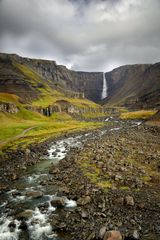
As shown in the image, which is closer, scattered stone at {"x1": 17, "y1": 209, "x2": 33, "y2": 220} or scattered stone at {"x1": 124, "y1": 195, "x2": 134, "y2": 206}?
scattered stone at {"x1": 17, "y1": 209, "x2": 33, "y2": 220}

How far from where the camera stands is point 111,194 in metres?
25.3

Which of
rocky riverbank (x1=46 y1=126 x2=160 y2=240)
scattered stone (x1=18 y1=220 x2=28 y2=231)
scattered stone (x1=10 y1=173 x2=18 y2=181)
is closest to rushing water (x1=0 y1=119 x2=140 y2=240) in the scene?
scattered stone (x1=18 y1=220 x2=28 y2=231)

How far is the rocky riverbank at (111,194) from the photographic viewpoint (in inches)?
758

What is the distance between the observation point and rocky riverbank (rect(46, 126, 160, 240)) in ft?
63.2

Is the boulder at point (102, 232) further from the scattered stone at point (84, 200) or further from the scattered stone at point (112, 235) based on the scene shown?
the scattered stone at point (84, 200)

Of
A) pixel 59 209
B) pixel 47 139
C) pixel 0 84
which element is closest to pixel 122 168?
pixel 59 209

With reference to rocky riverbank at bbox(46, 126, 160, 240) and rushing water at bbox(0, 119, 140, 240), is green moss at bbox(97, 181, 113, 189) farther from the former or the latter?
rushing water at bbox(0, 119, 140, 240)

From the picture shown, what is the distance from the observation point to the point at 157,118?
9850cm

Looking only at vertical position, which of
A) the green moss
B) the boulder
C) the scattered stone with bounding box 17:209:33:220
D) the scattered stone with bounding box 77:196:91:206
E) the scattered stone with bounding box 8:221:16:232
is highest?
the green moss

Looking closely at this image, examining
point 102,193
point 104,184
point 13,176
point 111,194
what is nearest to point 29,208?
point 102,193

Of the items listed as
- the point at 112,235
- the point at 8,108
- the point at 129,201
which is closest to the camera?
the point at 112,235

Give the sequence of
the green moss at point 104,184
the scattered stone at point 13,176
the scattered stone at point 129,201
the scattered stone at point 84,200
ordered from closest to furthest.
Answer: the scattered stone at point 129,201 < the scattered stone at point 84,200 < the green moss at point 104,184 < the scattered stone at point 13,176

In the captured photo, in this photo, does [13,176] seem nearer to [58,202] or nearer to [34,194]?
[34,194]

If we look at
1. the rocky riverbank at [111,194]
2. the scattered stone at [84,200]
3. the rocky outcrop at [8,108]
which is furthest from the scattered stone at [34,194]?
the rocky outcrop at [8,108]
